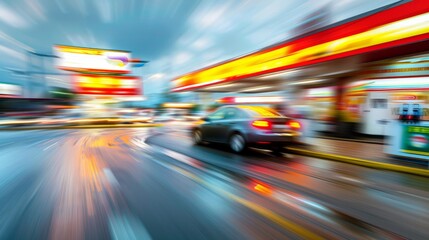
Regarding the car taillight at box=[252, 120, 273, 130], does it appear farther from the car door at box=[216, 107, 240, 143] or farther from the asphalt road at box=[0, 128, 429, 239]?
the asphalt road at box=[0, 128, 429, 239]

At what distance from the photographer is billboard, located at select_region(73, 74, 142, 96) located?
75.5ft

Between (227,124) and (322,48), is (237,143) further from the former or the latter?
(322,48)

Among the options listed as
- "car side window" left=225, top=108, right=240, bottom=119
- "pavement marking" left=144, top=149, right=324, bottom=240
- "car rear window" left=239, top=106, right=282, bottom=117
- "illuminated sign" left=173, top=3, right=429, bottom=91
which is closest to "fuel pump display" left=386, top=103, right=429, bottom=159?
"illuminated sign" left=173, top=3, right=429, bottom=91

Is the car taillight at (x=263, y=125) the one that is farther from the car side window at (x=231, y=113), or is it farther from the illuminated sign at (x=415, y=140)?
the illuminated sign at (x=415, y=140)

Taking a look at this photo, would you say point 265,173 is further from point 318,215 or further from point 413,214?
point 413,214

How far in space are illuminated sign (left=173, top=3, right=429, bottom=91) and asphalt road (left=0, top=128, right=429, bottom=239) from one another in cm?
402

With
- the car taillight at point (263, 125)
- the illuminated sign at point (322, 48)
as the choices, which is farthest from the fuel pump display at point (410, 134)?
the car taillight at point (263, 125)

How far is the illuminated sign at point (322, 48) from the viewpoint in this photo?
6.55m

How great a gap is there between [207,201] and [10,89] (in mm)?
47185

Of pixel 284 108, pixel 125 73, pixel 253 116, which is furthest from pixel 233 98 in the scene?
pixel 253 116

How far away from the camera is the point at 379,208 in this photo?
10.7ft

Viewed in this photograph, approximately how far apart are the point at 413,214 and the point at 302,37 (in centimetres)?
889

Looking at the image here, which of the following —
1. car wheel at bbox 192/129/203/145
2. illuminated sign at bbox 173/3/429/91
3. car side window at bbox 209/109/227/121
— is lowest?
car wheel at bbox 192/129/203/145

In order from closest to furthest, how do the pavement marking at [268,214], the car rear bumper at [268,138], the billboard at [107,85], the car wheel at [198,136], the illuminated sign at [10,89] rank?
the pavement marking at [268,214]
the car rear bumper at [268,138]
the car wheel at [198,136]
the billboard at [107,85]
the illuminated sign at [10,89]
